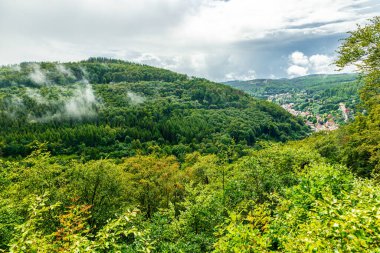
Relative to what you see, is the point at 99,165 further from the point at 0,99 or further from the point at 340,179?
the point at 0,99

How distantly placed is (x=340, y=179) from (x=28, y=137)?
15847cm

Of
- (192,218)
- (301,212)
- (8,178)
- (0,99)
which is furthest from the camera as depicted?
(0,99)

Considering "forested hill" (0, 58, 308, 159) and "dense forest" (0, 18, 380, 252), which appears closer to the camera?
"dense forest" (0, 18, 380, 252)

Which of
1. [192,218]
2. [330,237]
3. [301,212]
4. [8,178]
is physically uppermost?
[330,237]

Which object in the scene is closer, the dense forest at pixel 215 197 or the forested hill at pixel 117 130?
the dense forest at pixel 215 197

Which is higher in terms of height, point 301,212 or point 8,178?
point 301,212

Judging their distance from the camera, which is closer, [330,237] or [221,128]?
[330,237]

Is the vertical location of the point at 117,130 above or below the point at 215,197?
below

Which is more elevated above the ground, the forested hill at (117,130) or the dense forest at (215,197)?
the dense forest at (215,197)

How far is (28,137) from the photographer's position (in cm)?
13625

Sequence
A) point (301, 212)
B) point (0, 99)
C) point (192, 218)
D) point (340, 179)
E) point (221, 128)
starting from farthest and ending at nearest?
point (0, 99) → point (221, 128) → point (192, 218) → point (340, 179) → point (301, 212)

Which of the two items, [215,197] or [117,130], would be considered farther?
[117,130]

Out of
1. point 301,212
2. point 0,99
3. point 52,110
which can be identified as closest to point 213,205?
point 301,212

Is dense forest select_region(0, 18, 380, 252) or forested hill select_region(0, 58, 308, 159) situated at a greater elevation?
dense forest select_region(0, 18, 380, 252)
